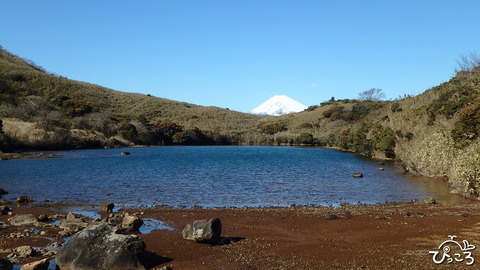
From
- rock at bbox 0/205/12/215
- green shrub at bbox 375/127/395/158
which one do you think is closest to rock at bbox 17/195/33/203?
rock at bbox 0/205/12/215

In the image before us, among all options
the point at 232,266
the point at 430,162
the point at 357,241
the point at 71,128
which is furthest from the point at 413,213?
the point at 71,128

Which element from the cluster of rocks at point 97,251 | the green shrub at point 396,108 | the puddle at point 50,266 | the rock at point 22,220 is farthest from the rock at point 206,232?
the green shrub at point 396,108

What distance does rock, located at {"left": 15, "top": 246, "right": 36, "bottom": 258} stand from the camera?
28.7 feet

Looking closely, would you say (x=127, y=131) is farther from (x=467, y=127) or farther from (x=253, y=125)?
(x=467, y=127)

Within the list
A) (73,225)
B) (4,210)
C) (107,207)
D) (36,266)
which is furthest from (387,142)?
(36,266)

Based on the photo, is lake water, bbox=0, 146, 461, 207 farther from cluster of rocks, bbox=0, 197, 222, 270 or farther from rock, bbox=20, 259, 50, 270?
rock, bbox=20, 259, 50, 270

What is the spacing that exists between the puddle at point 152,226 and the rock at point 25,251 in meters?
3.11

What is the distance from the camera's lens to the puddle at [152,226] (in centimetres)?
1148

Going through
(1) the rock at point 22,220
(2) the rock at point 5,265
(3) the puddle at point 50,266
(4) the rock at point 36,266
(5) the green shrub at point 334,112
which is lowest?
(3) the puddle at point 50,266

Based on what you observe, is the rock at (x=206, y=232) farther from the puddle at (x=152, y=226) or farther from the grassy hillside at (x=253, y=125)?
the grassy hillside at (x=253, y=125)

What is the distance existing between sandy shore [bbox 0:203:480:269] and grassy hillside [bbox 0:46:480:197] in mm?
6525

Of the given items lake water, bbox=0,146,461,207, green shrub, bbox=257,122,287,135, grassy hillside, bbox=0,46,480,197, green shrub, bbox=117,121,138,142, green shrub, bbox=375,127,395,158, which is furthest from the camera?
green shrub, bbox=257,122,287,135

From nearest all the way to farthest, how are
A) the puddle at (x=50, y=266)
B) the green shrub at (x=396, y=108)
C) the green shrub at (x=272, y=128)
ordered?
1. the puddle at (x=50, y=266)
2. the green shrub at (x=396, y=108)
3. the green shrub at (x=272, y=128)

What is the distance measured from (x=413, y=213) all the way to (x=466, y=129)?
31.9ft
